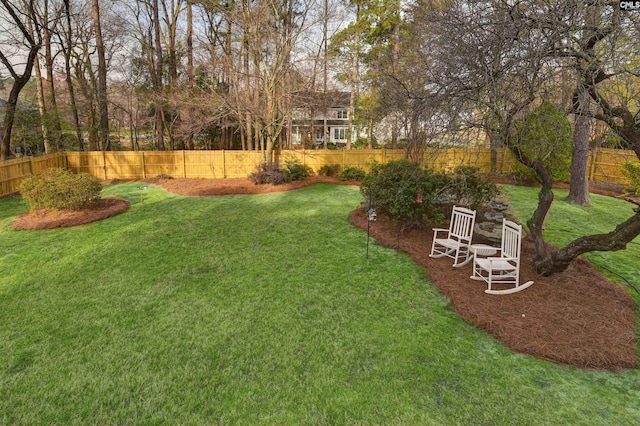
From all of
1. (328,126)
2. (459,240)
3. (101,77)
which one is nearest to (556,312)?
(459,240)

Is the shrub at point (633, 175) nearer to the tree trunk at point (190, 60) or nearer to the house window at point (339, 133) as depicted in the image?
the tree trunk at point (190, 60)

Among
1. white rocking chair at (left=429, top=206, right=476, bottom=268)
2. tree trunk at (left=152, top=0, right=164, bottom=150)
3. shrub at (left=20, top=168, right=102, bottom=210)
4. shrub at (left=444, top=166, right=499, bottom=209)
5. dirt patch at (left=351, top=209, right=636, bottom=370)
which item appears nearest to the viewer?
dirt patch at (left=351, top=209, right=636, bottom=370)

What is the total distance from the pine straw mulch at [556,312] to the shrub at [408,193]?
3.52 ft

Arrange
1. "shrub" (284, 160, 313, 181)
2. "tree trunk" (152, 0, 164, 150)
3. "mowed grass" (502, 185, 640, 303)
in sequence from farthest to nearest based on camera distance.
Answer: "tree trunk" (152, 0, 164, 150) → "shrub" (284, 160, 313, 181) → "mowed grass" (502, 185, 640, 303)

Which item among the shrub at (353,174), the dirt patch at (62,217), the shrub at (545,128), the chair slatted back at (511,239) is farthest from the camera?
the shrub at (353,174)

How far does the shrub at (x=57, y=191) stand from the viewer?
8773 millimetres

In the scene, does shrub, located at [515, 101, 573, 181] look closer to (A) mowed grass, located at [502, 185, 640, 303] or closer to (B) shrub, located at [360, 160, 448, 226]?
(B) shrub, located at [360, 160, 448, 226]

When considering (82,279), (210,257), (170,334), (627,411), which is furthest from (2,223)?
(627,411)

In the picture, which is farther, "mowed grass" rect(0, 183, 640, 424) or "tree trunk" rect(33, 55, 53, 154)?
"tree trunk" rect(33, 55, 53, 154)

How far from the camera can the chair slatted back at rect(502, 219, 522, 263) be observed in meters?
4.83

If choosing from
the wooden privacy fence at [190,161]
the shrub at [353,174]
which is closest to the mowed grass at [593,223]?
the wooden privacy fence at [190,161]

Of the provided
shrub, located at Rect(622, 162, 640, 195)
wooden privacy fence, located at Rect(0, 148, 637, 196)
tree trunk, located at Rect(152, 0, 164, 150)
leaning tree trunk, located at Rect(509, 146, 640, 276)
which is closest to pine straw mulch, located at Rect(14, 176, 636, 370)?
leaning tree trunk, located at Rect(509, 146, 640, 276)

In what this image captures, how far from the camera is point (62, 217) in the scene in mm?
8688

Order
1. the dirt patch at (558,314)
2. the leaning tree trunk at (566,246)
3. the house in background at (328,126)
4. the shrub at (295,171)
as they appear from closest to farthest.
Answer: the dirt patch at (558,314) < the leaning tree trunk at (566,246) < the shrub at (295,171) < the house in background at (328,126)
